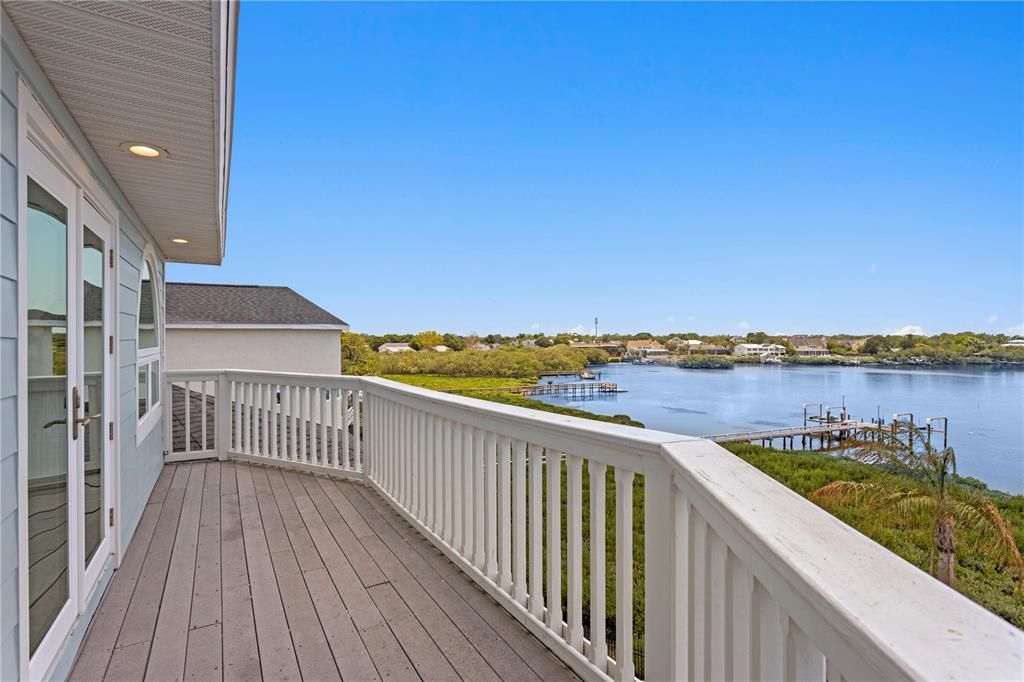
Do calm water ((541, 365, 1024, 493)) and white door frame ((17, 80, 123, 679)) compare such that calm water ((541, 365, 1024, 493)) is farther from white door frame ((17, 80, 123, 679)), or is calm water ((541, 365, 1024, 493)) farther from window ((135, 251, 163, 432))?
white door frame ((17, 80, 123, 679))

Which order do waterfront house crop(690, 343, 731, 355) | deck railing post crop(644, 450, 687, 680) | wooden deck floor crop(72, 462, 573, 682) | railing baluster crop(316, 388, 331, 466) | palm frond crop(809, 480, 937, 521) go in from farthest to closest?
waterfront house crop(690, 343, 731, 355)
palm frond crop(809, 480, 937, 521)
railing baluster crop(316, 388, 331, 466)
wooden deck floor crop(72, 462, 573, 682)
deck railing post crop(644, 450, 687, 680)

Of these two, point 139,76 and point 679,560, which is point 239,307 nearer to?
point 139,76

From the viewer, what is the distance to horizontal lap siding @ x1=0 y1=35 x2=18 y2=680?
4.86 ft

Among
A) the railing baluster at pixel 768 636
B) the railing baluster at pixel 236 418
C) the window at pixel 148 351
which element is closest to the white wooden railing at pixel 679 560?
the railing baluster at pixel 768 636

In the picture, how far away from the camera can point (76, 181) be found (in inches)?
90.2

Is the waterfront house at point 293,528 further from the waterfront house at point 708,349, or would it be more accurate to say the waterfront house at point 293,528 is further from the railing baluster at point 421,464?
the waterfront house at point 708,349

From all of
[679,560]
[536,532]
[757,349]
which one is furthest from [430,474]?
[757,349]

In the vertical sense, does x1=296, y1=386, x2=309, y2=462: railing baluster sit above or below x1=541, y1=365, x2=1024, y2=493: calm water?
above

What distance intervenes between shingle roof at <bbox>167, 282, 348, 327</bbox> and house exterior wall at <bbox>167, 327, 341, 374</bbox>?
0.26 m

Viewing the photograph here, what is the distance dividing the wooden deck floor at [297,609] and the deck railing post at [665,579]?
24.8 inches

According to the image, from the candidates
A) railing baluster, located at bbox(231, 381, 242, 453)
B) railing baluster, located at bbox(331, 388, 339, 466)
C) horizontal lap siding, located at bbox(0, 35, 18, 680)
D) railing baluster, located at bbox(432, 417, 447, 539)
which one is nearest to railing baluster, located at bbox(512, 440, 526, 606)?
railing baluster, located at bbox(432, 417, 447, 539)

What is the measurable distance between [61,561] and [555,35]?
20.4m

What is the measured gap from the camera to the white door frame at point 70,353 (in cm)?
164

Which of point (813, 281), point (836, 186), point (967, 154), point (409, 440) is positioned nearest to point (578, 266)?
point (813, 281)
